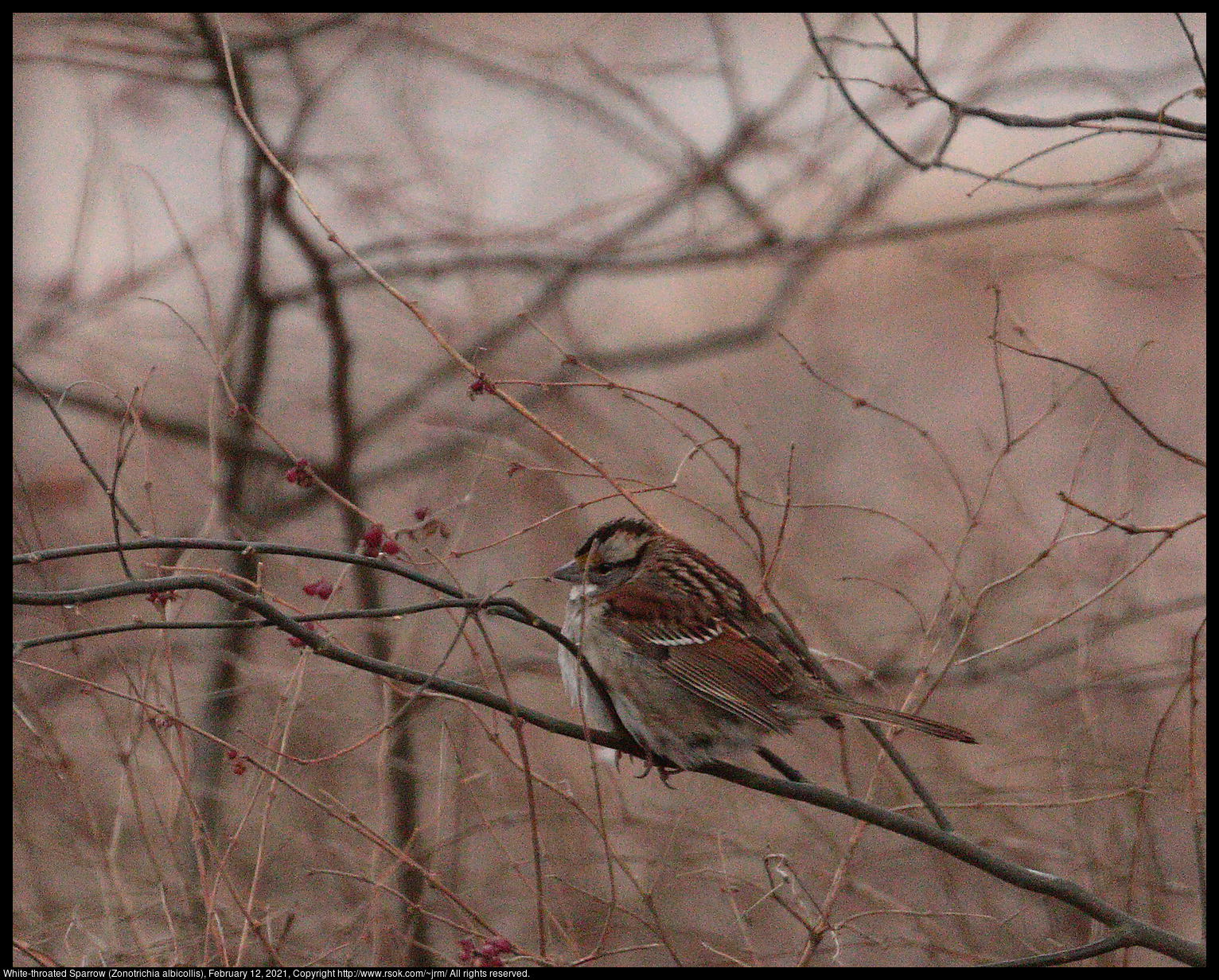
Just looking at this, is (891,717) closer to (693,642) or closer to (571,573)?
(693,642)

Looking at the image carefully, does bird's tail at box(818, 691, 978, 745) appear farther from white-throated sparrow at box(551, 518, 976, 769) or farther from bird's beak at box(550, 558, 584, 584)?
bird's beak at box(550, 558, 584, 584)

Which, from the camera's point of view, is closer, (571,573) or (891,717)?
(891,717)

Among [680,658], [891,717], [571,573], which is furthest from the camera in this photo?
[571,573]

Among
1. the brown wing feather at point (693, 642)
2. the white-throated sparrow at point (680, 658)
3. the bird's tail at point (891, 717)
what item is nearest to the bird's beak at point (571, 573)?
the white-throated sparrow at point (680, 658)

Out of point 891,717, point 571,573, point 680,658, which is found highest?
point 571,573

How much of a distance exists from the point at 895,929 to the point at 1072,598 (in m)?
1.80

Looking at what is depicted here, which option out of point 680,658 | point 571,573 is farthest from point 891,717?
point 571,573

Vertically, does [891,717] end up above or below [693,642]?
below

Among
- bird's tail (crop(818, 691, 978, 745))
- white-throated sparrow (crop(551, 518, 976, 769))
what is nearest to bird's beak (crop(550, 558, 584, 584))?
white-throated sparrow (crop(551, 518, 976, 769))

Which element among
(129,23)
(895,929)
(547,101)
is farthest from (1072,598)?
(129,23)

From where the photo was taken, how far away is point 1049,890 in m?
2.70

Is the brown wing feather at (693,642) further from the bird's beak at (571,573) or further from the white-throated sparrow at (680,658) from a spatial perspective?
the bird's beak at (571,573)

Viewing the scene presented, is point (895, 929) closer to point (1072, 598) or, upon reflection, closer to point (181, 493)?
point (1072, 598)

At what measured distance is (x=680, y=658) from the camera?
12.7ft
